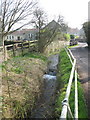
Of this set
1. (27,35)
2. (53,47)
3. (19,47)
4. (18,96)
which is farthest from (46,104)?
(27,35)

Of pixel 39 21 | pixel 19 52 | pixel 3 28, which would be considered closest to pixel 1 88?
pixel 3 28

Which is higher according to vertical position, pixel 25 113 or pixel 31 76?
pixel 31 76

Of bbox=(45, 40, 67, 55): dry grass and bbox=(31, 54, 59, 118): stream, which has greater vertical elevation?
bbox=(45, 40, 67, 55): dry grass

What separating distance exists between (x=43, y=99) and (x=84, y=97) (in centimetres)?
220

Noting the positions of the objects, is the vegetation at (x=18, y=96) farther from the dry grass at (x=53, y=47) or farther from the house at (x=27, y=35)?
the house at (x=27, y=35)

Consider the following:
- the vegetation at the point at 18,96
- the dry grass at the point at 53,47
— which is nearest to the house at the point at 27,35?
the dry grass at the point at 53,47

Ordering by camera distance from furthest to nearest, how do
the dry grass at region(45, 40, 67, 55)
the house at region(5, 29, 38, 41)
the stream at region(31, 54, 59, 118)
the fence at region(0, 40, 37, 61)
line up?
the house at region(5, 29, 38, 41) → the dry grass at region(45, 40, 67, 55) → the fence at region(0, 40, 37, 61) → the stream at region(31, 54, 59, 118)

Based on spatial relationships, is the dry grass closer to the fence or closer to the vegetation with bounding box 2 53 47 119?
the fence

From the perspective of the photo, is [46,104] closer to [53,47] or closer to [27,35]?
[53,47]

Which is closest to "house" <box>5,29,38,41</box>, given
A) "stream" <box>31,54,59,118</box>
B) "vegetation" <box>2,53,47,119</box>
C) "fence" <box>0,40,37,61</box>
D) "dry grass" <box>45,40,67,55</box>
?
"dry grass" <box>45,40,67,55</box>

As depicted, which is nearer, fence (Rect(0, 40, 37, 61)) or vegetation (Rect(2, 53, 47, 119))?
vegetation (Rect(2, 53, 47, 119))

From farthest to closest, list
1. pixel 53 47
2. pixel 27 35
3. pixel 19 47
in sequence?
pixel 27 35
pixel 53 47
pixel 19 47

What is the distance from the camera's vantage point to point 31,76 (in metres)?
8.76

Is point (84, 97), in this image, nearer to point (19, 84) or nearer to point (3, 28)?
point (19, 84)
